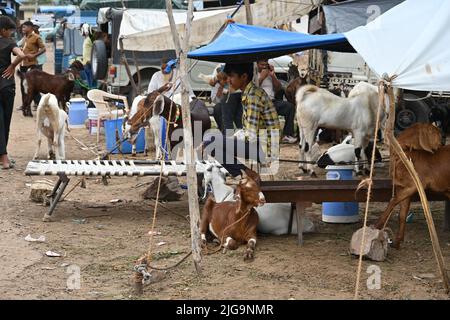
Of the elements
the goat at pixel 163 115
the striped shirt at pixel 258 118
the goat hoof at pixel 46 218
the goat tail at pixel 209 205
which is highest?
the striped shirt at pixel 258 118

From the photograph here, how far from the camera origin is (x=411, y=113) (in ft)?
46.2

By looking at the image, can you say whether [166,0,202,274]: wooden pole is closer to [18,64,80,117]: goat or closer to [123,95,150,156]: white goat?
[123,95,150,156]: white goat

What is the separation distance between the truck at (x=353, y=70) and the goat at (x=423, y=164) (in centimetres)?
402

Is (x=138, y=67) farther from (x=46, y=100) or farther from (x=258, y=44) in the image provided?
(x=258, y=44)

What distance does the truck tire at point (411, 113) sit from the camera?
45.9ft

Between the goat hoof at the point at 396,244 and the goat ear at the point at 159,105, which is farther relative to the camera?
the goat ear at the point at 159,105

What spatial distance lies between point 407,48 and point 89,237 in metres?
3.62

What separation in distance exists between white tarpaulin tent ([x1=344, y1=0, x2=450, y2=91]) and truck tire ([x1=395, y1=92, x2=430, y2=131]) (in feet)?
22.3

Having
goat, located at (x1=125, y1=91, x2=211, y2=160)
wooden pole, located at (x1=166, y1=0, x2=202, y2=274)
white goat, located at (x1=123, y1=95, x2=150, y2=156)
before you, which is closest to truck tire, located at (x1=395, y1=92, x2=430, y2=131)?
goat, located at (x1=125, y1=91, x2=211, y2=160)

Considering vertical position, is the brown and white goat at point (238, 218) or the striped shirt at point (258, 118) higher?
the striped shirt at point (258, 118)

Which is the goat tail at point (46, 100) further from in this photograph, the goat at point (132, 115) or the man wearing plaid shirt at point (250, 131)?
the man wearing plaid shirt at point (250, 131)

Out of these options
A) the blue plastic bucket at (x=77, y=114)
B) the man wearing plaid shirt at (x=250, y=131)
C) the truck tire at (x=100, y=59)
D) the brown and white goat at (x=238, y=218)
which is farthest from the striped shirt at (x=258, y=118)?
the truck tire at (x=100, y=59)

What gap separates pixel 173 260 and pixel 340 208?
2.17 metres

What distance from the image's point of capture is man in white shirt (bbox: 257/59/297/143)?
14078mm
